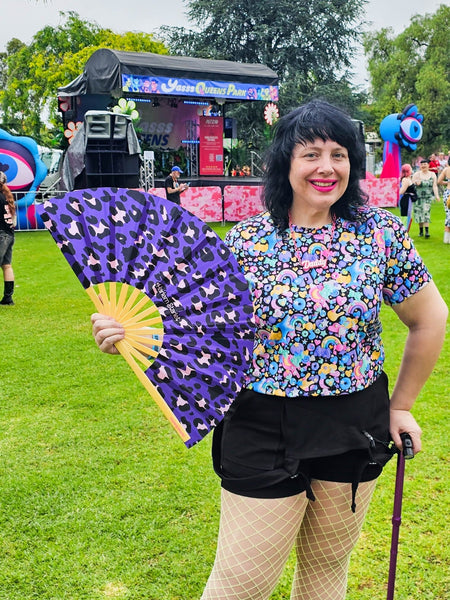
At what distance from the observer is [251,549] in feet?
5.53

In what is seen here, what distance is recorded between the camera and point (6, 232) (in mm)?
8297

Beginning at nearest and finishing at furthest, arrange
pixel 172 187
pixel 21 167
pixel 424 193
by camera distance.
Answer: pixel 424 193 → pixel 172 187 → pixel 21 167

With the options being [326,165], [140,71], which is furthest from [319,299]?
[140,71]

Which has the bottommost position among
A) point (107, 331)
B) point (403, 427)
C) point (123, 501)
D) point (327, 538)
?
point (123, 501)

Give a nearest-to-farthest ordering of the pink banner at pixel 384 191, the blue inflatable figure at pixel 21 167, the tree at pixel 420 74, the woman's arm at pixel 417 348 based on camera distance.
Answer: the woman's arm at pixel 417 348
the blue inflatable figure at pixel 21 167
the pink banner at pixel 384 191
the tree at pixel 420 74

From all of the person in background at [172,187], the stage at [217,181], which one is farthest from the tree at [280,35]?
the person in background at [172,187]

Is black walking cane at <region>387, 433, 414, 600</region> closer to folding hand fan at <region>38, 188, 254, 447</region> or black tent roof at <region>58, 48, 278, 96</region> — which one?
folding hand fan at <region>38, 188, 254, 447</region>

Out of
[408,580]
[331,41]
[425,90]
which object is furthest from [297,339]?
[425,90]

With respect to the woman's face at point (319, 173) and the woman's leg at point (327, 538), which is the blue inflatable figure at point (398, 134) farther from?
the woman's leg at point (327, 538)

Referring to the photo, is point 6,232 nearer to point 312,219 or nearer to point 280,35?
point 312,219

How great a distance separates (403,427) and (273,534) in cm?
50

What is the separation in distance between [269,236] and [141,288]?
0.40 metres

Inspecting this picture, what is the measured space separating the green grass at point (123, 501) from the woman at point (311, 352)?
1.16 m

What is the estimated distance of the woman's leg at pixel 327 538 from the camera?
1765mm
